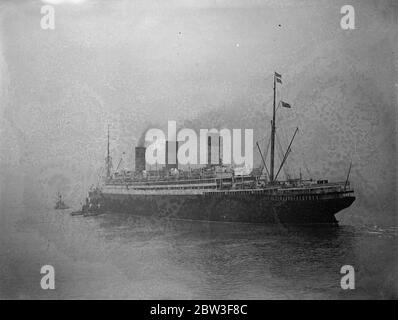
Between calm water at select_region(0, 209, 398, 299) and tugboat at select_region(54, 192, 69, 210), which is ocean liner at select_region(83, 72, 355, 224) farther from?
tugboat at select_region(54, 192, 69, 210)

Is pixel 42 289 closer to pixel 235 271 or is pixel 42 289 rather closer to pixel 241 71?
pixel 235 271

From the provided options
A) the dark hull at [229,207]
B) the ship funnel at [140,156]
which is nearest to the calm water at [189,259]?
the dark hull at [229,207]

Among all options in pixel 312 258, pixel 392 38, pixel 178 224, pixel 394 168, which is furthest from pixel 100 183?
pixel 392 38

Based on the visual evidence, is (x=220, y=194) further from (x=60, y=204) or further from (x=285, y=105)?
(x=60, y=204)

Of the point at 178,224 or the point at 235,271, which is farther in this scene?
the point at 178,224

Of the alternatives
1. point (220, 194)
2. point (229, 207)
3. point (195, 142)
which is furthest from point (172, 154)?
point (229, 207)
